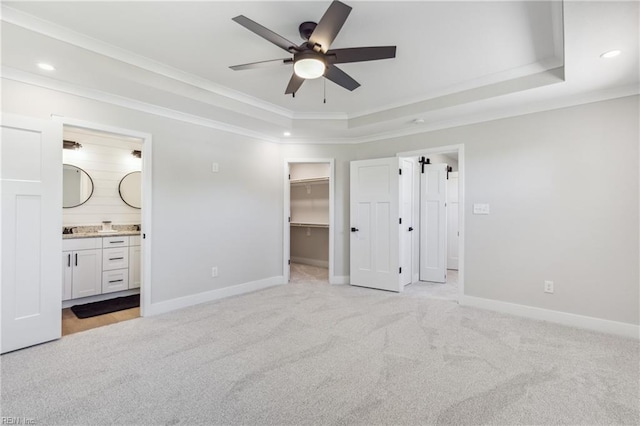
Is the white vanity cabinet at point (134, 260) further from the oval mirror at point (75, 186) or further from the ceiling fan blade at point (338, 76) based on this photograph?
the ceiling fan blade at point (338, 76)

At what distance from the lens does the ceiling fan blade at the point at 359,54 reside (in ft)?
7.22

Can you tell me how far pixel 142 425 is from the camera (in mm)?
1757

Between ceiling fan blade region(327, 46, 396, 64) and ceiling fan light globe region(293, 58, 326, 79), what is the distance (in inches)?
3.8

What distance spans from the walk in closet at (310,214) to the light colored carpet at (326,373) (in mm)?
3231

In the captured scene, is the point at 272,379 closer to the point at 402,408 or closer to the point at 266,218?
the point at 402,408

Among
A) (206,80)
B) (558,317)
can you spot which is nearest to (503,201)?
(558,317)

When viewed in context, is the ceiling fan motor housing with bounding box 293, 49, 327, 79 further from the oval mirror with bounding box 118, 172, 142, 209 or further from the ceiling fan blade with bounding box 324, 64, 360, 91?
the oval mirror with bounding box 118, 172, 142, 209

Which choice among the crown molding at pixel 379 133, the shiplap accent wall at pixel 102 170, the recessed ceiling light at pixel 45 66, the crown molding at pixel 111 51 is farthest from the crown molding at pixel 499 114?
the recessed ceiling light at pixel 45 66

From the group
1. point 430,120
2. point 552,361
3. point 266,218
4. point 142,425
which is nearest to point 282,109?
point 266,218

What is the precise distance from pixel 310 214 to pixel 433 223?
275 cm

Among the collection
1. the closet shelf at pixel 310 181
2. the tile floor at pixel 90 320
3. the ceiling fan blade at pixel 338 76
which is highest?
the ceiling fan blade at pixel 338 76

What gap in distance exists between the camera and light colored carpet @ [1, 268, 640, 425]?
1871mm

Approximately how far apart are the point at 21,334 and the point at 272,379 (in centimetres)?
228

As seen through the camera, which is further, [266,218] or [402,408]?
[266,218]
